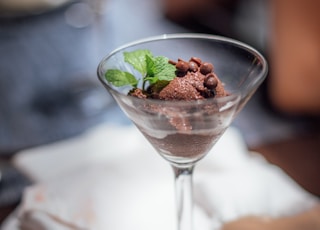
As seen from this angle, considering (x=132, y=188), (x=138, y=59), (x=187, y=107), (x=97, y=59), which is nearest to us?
(x=187, y=107)

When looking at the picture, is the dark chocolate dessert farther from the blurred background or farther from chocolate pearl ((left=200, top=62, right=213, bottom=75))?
the blurred background

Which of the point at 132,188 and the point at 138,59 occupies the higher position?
the point at 138,59

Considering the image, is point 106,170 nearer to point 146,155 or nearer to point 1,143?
point 146,155

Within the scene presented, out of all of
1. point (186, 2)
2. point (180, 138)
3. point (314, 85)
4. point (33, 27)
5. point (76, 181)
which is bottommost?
point (33, 27)

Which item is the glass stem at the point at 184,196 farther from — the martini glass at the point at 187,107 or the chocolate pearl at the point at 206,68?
the chocolate pearl at the point at 206,68

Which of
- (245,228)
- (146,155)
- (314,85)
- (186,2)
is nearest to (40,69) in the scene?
(186,2)

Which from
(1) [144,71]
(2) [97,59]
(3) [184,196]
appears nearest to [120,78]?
(1) [144,71]

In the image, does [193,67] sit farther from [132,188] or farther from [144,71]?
[132,188]
